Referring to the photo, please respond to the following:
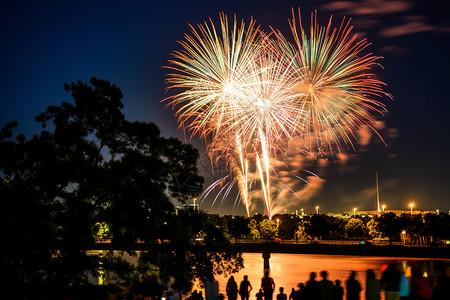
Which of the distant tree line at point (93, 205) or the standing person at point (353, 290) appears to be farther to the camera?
the distant tree line at point (93, 205)

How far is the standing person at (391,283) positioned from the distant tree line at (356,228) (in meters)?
95.4

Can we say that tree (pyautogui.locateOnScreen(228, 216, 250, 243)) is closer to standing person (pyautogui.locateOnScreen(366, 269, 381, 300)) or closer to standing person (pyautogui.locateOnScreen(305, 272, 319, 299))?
standing person (pyautogui.locateOnScreen(305, 272, 319, 299))

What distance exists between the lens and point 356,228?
435 ft

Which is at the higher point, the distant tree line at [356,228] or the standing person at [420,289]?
the distant tree line at [356,228]

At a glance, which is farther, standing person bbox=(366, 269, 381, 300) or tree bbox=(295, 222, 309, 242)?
tree bbox=(295, 222, 309, 242)

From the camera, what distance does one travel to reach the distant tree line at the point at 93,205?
16062 millimetres

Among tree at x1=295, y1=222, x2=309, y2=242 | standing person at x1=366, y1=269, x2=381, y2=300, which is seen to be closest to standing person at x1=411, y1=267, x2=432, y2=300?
standing person at x1=366, y1=269, x2=381, y2=300

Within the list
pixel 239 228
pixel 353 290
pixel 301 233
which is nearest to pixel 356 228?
pixel 301 233

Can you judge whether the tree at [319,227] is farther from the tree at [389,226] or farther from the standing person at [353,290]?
the standing person at [353,290]

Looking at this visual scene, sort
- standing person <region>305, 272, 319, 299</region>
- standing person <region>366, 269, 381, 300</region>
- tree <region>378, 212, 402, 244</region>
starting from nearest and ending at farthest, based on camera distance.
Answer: standing person <region>366, 269, 381, 300</region> → standing person <region>305, 272, 319, 299</region> → tree <region>378, 212, 402, 244</region>

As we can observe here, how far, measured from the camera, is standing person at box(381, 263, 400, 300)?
12.0 m

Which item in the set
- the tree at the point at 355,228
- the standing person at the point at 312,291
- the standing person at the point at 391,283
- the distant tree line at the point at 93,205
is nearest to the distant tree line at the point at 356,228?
the tree at the point at 355,228

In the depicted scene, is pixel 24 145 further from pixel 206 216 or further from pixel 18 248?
pixel 206 216

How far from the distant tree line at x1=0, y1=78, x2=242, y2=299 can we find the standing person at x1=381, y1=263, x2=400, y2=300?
9.31 m
